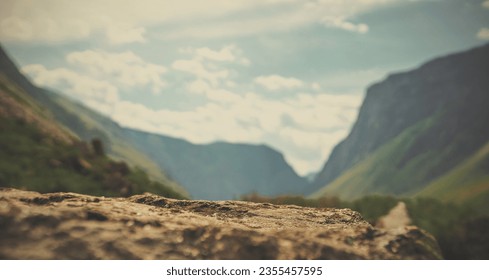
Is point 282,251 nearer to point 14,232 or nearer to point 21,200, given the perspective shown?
point 14,232

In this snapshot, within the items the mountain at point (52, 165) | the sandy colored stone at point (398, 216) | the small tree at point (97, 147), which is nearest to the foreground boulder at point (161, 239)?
the mountain at point (52, 165)

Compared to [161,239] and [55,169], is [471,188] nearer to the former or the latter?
[55,169]

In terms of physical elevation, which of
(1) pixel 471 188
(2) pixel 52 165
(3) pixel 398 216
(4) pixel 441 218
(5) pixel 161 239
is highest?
(1) pixel 471 188

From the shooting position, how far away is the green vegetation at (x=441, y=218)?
2357 inches

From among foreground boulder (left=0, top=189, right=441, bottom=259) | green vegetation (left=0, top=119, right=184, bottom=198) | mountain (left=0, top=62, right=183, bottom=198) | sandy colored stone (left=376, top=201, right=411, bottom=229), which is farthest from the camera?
→ sandy colored stone (left=376, top=201, right=411, bottom=229)

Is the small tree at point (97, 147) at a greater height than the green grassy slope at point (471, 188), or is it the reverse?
the green grassy slope at point (471, 188)

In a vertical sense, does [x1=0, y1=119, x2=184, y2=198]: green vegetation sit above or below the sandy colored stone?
below

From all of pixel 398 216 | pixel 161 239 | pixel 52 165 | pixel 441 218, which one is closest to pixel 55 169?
pixel 52 165

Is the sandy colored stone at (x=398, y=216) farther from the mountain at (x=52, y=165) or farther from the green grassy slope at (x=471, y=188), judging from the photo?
the green grassy slope at (x=471, y=188)

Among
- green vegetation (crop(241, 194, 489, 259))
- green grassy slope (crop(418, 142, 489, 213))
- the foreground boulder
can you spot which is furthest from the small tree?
green grassy slope (crop(418, 142, 489, 213))

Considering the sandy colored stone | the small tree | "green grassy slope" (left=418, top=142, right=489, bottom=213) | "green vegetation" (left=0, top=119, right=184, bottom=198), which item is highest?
"green grassy slope" (left=418, top=142, right=489, bottom=213)

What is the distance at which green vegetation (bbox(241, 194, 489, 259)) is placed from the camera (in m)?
59.9

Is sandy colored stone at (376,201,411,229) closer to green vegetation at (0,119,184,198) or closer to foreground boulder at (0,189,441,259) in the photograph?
green vegetation at (0,119,184,198)

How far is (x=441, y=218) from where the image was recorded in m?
89.9
